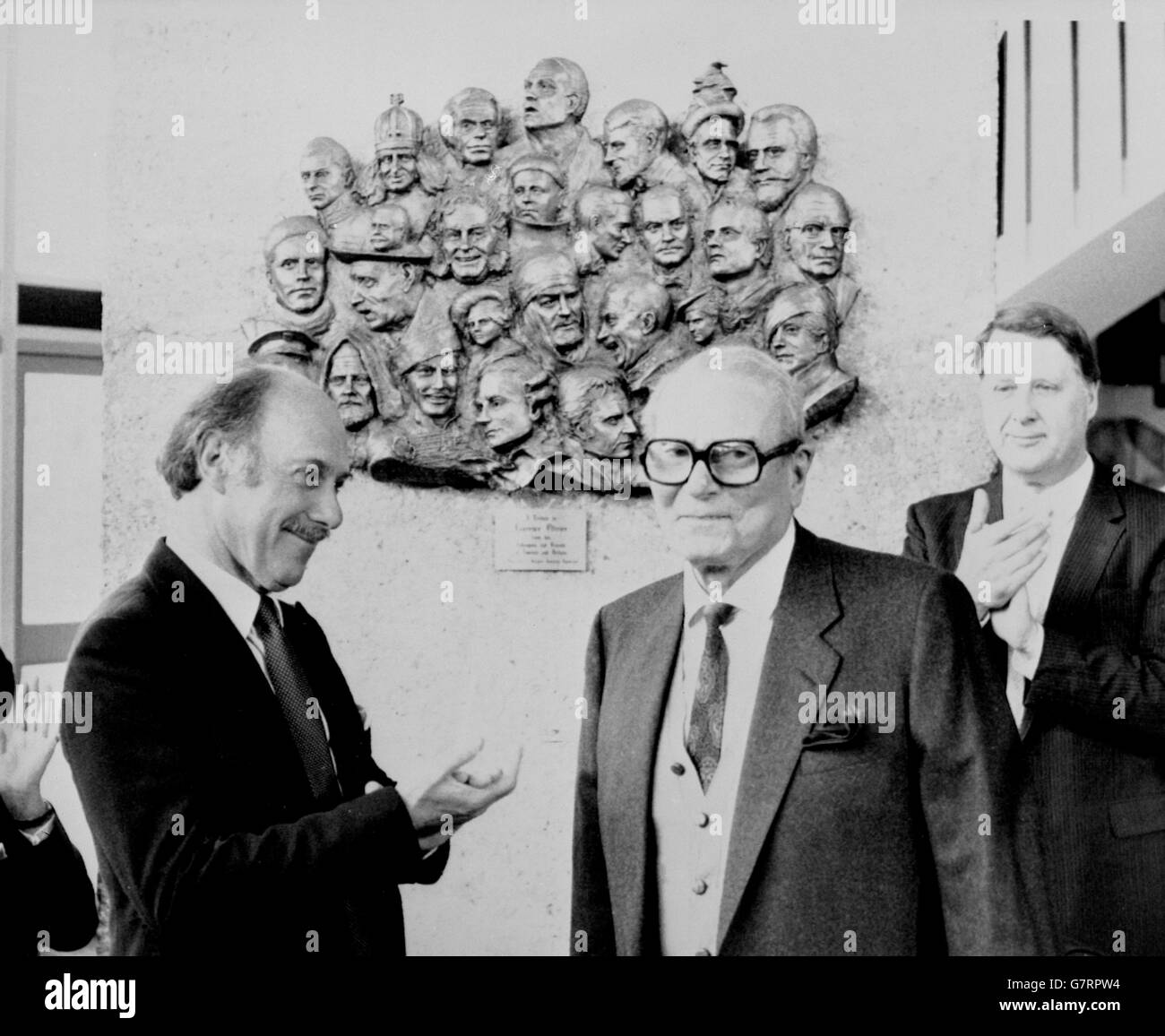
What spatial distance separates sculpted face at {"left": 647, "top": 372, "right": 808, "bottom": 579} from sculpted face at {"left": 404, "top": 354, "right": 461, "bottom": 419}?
22.0 inches

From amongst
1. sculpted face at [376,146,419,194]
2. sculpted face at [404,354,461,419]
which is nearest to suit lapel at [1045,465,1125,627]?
sculpted face at [404,354,461,419]

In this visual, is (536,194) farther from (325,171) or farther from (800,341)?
(800,341)

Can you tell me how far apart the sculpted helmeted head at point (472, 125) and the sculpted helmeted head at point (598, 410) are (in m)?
0.61

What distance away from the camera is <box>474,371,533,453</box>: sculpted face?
3.12m

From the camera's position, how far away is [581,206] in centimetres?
314

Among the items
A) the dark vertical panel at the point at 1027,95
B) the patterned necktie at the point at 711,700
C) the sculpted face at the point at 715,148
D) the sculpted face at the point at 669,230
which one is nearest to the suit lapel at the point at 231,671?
the patterned necktie at the point at 711,700

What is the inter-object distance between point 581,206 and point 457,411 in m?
0.62

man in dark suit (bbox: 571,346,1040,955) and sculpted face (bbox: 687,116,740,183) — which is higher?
sculpted face (bbox: 687,116,740,183)

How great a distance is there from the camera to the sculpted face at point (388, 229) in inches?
124

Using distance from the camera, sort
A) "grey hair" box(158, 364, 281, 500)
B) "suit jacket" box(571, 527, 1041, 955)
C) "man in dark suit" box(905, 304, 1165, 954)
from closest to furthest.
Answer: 1. "suit jacket" box(571, 527, 1041, 955)
2. "man in dark suit" box(905, 304, 1165, 954)
3. "grey hair" box(158, 364, 281, 500)

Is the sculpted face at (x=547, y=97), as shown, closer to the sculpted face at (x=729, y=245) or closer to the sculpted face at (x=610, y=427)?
the sculpted face at (x=729, y=245)

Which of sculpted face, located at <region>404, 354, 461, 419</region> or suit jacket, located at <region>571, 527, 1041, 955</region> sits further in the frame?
sculpted face, located at <region>404, 354, 461, 419</region>

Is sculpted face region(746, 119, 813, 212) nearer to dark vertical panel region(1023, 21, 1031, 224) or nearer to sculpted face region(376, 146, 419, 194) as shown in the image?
dark vertical panel region(1023, 21, 1031, 224)

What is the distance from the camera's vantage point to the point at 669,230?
3121 millimetres
